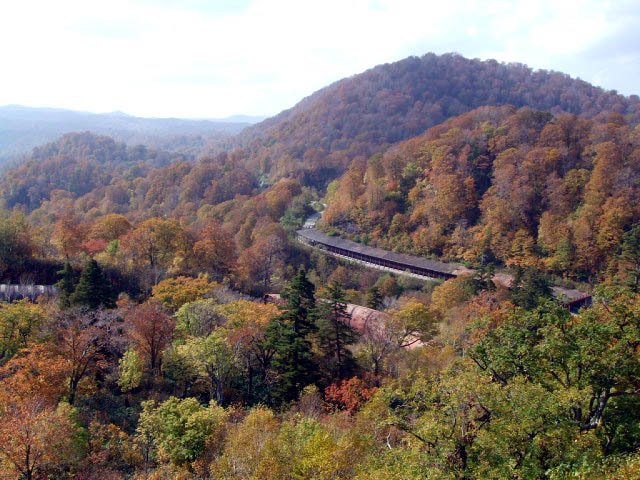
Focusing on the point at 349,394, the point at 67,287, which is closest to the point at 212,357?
the point at 349,394

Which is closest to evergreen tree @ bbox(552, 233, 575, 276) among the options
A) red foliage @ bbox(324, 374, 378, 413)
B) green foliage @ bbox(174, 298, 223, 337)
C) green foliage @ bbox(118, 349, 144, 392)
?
red foliage @ bbox(324, 374, 378, 413)

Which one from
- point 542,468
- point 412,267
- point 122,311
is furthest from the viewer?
point 412,267

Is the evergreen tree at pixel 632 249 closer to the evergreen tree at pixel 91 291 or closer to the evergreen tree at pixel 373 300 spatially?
the evergreen tree at pixel 373 300

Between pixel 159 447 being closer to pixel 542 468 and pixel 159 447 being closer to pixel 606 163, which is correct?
pixel 542 468

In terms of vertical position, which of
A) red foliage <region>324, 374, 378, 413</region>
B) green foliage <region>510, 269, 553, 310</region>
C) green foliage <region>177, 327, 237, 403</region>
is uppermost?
green foliage <region>510, 269, 553, 310</region>

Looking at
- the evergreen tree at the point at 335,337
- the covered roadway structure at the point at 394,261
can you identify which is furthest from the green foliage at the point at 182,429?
the covered roadway structure at the point at 394,261

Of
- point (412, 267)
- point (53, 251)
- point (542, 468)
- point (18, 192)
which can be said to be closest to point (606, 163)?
point (412, 267)

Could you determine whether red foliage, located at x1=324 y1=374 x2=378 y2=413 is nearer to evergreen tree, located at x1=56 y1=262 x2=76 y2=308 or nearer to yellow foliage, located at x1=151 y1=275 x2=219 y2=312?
yellow foliage, located at x1=151 y1=275 x2=219 y2=312
